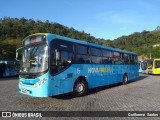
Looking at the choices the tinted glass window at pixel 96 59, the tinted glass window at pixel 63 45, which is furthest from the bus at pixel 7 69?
the tinted glass window at pixel 63 45

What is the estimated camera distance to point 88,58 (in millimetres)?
12023

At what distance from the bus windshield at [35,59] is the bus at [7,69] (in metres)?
20.5

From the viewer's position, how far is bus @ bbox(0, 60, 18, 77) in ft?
94.6

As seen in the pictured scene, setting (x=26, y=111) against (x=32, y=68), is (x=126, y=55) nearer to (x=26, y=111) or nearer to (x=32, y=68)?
(x=32, y=68)

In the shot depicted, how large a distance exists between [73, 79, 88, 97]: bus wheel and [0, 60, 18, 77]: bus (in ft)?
66.5

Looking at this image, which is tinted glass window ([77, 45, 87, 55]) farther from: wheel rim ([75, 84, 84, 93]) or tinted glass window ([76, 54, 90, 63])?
wheel rim ([75, 84, 84, 93])

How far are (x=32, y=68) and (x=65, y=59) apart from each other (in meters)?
1.67

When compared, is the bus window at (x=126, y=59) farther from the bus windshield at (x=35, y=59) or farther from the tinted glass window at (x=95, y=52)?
the bus windshield at (x=35, y=59)

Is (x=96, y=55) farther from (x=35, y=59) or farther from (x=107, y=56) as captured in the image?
(x=35, y=59)

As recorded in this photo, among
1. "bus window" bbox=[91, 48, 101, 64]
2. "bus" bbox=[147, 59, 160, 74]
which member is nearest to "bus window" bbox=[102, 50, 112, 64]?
"bus window" bbox=[91, 48, 101, 64]

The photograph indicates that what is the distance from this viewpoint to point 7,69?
29422mm

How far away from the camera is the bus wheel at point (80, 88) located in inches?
429

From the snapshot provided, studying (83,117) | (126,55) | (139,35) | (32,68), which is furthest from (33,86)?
(139,35)
